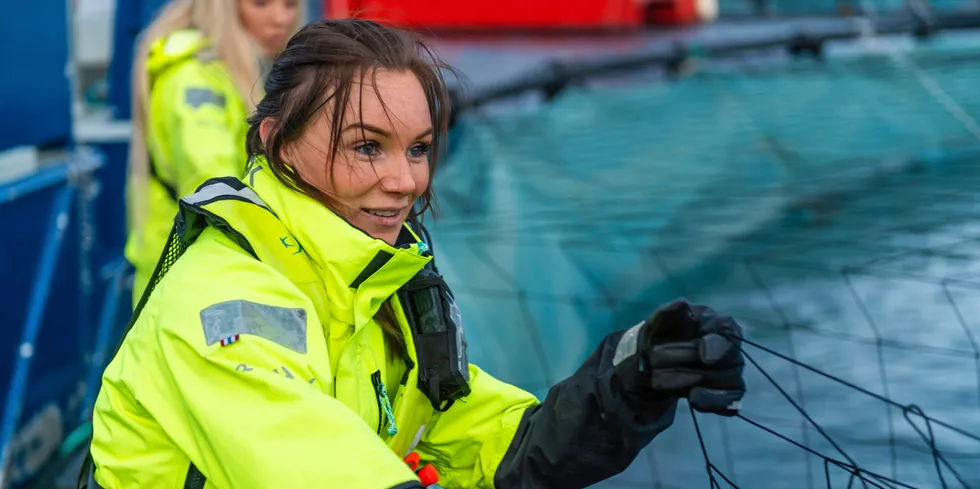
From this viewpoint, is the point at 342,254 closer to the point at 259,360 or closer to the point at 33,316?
the point at 259,360

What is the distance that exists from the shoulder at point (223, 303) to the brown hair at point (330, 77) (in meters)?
0.16

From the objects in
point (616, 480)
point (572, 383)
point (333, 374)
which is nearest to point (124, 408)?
point (333, 374)

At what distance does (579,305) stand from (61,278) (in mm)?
2286

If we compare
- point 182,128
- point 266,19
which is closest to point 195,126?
point 182,128

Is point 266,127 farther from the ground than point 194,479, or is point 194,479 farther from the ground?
point 266,127

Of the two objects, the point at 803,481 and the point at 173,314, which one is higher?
the point at 173,314

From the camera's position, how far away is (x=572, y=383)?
1644 millimetres

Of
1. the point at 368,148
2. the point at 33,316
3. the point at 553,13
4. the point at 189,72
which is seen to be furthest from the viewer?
the point at 553,13

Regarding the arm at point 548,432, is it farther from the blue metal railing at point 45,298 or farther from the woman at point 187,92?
the blue metal railing at point 45,298

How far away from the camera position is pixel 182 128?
295 cm

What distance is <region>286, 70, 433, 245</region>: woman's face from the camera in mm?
1526

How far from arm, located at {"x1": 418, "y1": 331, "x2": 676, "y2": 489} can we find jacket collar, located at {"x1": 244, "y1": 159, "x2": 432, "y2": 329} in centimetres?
30

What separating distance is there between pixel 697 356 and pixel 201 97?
196 centimetres

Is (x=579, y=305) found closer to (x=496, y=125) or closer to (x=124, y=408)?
(x=124, y=408)
